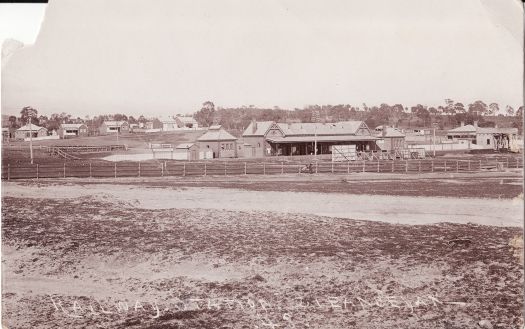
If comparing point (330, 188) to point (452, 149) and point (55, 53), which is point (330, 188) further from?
point (55, 53)

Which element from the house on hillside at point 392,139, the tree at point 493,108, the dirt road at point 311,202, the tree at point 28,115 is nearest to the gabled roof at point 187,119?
the dirt road at point 311,202

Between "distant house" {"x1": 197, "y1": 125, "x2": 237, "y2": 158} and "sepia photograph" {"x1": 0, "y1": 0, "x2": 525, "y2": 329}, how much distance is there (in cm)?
2

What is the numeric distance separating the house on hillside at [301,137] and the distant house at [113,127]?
88 centimetres

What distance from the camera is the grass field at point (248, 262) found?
8.80 ft

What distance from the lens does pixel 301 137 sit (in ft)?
10.1

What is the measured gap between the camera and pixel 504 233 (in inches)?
112

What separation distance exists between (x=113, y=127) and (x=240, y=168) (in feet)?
3.34

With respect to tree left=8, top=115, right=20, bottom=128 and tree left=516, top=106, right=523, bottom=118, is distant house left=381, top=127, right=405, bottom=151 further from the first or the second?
tree left=8, top=115, right=20, bottom=128

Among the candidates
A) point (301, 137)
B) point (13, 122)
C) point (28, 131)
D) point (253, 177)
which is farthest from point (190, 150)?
point (13, 122)

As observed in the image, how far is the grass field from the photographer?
2.68 meters

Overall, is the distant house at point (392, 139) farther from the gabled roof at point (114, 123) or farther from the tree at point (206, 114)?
the gabled roof at point (114, 123)

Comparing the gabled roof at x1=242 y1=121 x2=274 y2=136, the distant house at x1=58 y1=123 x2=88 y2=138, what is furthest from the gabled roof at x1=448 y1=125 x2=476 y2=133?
the distant house at x1=58 y1=123 x2=88 y2=138

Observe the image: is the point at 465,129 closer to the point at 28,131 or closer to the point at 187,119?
the point at 187,119

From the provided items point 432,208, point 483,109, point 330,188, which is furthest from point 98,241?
point 483,109
